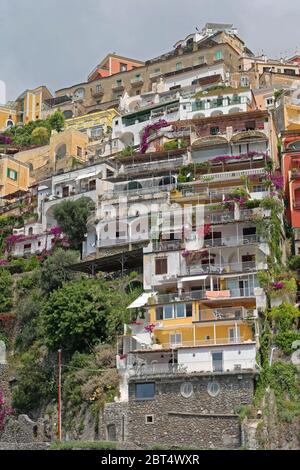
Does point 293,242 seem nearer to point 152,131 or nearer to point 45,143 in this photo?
point 152,131

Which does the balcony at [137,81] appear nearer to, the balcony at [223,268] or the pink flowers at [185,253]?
the pink flowers at [185,253]

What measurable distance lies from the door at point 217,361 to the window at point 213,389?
0.83 m

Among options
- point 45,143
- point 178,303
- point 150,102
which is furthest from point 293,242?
point 45,143

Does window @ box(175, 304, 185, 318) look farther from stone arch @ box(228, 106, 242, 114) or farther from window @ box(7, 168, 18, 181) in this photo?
window @ box(7, 168, 18, 181)

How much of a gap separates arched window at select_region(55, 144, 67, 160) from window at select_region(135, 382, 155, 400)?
41.7m

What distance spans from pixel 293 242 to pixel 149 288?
419 inches

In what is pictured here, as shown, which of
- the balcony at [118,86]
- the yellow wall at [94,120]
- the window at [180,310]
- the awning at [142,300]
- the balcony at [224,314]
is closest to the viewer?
the balcony at [224,314]

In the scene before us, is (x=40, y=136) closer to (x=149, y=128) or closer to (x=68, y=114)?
(x=68, y=114)

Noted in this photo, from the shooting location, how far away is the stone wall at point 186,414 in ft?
149

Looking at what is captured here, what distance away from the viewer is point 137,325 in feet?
170

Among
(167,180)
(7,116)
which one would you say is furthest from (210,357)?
(7,116)

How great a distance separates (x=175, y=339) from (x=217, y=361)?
352 cm

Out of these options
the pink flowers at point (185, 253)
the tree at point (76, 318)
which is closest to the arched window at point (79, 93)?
the pink flowers at point (185, 253)

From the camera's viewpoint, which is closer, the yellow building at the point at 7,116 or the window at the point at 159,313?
the window at the point at 159,313
